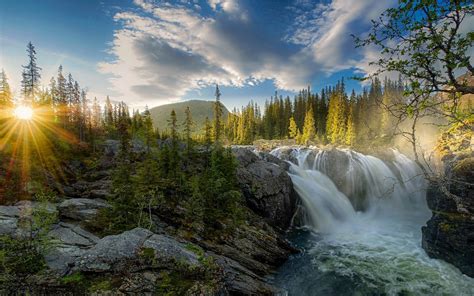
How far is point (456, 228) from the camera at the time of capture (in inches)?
652

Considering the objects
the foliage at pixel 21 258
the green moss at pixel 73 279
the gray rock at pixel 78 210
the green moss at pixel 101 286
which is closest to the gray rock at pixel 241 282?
the green moss at pixel 101 286

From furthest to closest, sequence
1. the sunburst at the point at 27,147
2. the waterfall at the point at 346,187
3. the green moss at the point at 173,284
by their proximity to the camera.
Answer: the waterfall at the point at 346,187, the sunburst at the point at 27,147, the green moss at the point at 173,284

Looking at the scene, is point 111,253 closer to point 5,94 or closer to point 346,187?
point 346,187

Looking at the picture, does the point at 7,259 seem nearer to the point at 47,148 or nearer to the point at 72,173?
the point at 72,173

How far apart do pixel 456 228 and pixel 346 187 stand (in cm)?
1560

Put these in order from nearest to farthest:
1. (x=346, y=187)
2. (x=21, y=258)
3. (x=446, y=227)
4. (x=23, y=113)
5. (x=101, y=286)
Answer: (x=101, y=286)
(x=21, y=258)
(x=446, y=227)
(x=346, y=187)
(x=23, y=113)

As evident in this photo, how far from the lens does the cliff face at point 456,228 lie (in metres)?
15.8

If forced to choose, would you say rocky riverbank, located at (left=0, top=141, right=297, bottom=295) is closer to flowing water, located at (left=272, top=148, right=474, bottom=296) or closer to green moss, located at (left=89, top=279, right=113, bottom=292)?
green moss, located at (left=89, top=279, right=113, bottom=292)

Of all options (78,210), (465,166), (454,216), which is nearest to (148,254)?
(78,210)

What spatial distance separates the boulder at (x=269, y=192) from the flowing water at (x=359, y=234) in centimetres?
183

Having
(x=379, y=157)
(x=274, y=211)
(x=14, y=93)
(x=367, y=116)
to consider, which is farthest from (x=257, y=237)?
(x=367, y=116)

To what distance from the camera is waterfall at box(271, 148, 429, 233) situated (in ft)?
88.0

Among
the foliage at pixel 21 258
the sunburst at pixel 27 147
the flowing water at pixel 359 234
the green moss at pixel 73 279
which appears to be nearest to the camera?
the foliage at pixel 21 258

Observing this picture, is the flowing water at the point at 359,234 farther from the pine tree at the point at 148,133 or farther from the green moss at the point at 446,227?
the pine tree at the point at 148,133
